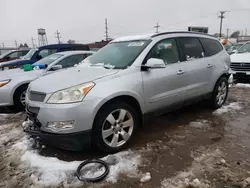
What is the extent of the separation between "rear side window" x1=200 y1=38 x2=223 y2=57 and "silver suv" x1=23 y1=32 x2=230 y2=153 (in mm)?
85

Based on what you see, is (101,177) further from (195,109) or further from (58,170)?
(195,109)

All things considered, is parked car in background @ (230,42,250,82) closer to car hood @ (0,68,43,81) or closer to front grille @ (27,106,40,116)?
car hood @ (0,68,43,81)

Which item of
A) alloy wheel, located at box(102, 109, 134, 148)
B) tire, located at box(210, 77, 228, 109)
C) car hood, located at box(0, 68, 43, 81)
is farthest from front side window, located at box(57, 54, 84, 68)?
tire, located at box(210, 77, 228, 109)

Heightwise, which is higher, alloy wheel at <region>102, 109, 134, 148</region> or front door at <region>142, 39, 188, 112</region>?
front door at <region>142, 39, 188, 112</region>

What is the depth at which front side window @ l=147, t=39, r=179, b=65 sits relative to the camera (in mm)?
3605

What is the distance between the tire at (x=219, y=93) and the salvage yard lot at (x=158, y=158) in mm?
644

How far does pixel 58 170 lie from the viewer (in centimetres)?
271

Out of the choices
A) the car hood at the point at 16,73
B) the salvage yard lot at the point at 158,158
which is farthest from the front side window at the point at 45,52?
the salvage yard lot at the point at 158,158

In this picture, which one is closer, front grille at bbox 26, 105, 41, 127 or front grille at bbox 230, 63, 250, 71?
front grille at bbox 26, 105, 41, 127

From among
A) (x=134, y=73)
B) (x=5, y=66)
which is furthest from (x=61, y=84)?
(x=5, y=66)

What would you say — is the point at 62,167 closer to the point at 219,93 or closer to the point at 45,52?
the point at 219,93

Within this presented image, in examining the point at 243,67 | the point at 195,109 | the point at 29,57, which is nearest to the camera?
the point at 195,109

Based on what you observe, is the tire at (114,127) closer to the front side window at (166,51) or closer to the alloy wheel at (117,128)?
the alloy wheel at (117,128)

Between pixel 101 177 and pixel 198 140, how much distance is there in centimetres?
185
